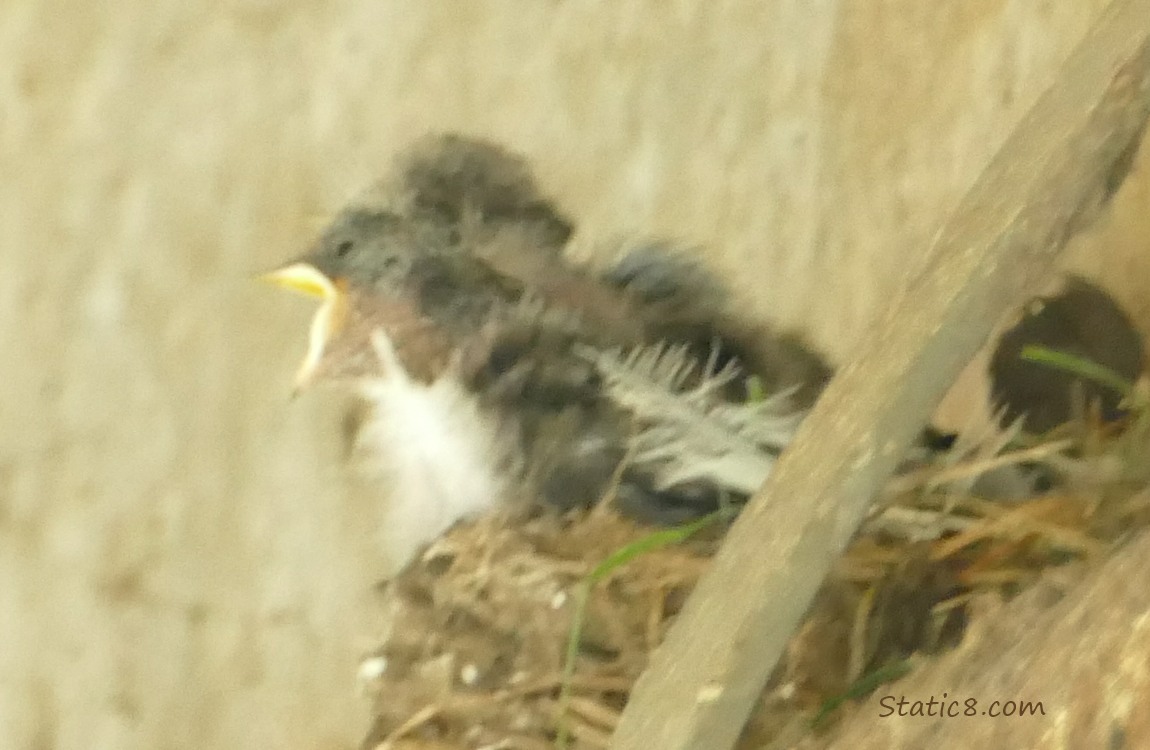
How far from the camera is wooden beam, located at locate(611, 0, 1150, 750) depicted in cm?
55

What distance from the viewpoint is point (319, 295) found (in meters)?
0.90

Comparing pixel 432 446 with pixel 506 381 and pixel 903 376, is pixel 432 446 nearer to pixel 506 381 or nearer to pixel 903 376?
pixel 506 381

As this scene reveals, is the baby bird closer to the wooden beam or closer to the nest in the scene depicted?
the nest

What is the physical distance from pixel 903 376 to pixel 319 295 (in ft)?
1.62

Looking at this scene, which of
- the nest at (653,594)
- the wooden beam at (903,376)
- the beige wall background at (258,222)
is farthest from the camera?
→ the beige wall background at (258,222)

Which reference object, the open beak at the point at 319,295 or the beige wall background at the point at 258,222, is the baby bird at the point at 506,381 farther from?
the beige wall background at the point at 258,222

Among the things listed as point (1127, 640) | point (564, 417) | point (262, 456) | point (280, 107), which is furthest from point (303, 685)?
point (1127, 640)

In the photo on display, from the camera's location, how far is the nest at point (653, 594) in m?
0.75

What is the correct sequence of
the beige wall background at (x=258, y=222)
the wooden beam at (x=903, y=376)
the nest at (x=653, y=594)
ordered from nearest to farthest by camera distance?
the wooden beam at (x=903, y=376) < the nest at (x=653, y=594) < the beige wall background at (x=258, y=222)

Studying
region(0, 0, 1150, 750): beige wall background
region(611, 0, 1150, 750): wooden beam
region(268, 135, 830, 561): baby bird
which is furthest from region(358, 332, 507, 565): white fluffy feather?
region(611, 0, 1150, 750): wooden beam

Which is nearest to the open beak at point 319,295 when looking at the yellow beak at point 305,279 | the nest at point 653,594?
the yellow beak at point 305,279

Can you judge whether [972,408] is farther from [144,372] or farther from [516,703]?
[144,372]

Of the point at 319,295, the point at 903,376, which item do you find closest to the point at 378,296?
the point at 319,295

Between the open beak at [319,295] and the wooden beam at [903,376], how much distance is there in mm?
426
